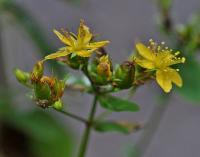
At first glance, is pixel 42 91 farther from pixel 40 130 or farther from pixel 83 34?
pixel 40 130

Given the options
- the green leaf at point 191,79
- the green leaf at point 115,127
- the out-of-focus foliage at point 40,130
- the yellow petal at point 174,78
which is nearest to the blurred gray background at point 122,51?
the out-of-focus foliage at point 40,130

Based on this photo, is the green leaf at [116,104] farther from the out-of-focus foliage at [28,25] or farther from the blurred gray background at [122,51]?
the blurred gray background at [122,51]

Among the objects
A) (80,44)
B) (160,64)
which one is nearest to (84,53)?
(80,44)

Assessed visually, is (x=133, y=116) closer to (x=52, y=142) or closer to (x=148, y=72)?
(x=52, y=142)

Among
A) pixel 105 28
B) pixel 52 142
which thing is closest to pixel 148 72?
pixel 52 142

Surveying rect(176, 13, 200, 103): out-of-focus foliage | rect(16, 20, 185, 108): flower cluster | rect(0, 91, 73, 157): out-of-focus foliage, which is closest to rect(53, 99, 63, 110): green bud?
rect(16, 20, 185, 108): flower cluster
